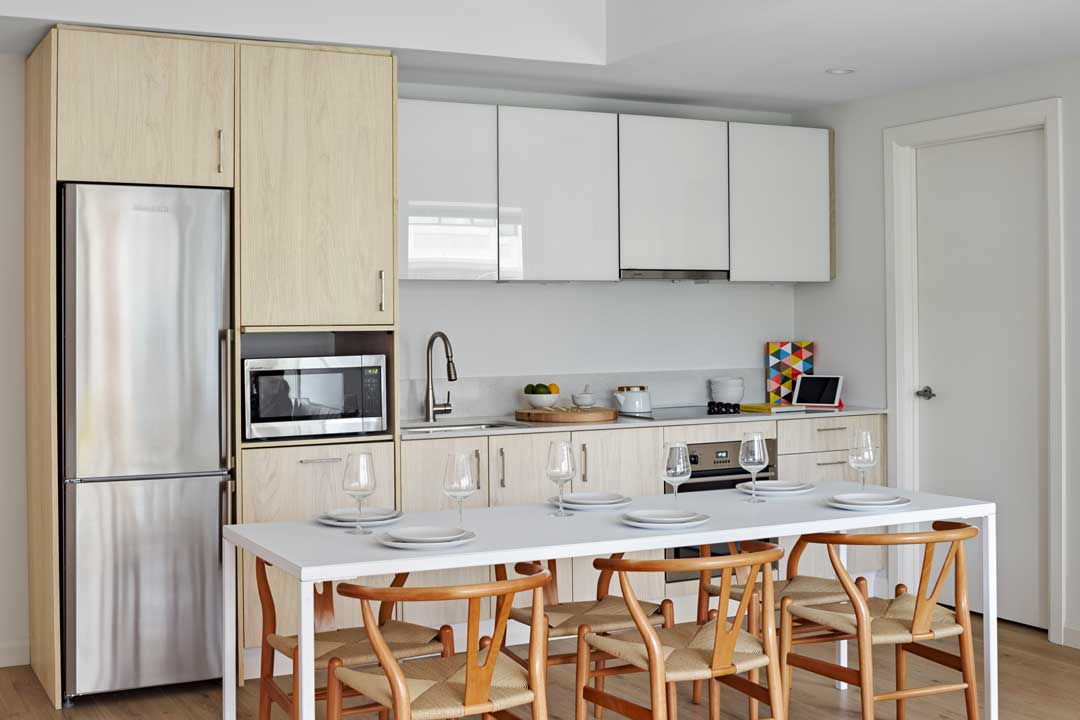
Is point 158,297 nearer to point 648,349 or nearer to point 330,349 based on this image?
point 330,349

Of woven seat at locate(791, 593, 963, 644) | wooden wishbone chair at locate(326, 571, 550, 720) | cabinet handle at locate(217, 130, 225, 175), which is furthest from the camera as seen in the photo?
cabinet handle at locate(217, 130, 225, 175)

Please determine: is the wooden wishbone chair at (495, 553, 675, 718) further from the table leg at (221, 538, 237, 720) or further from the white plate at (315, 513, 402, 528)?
the table leg at (221, 538, 237, 720)

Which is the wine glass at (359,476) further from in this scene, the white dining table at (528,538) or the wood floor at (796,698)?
the wood floor at (796,698)

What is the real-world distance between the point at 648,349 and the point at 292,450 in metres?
2.01

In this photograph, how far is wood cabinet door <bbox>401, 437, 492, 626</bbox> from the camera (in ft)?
15.0

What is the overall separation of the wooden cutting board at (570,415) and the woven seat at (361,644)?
1744 mm

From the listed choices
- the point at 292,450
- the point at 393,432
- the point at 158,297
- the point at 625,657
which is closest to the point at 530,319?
the point at 393,432

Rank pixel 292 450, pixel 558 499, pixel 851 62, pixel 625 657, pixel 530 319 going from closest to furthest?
pixel 625 657 → pixel 558 499 → pixel 292 450 → pixel 851 62 → pixel 530 319

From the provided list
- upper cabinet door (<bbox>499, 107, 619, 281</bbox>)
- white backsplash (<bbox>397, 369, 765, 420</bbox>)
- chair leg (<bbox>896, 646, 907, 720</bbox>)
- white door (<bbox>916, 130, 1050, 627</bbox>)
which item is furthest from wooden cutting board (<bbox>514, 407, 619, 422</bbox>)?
chair leg (<bbox>896, 646, 907, 720</bbox>)

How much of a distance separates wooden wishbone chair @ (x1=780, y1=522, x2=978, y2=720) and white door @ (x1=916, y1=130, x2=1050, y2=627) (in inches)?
61.9

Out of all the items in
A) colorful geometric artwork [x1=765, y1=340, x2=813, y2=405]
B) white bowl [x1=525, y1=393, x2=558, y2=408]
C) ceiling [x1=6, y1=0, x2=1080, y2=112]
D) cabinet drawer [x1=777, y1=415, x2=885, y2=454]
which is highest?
ceiling [x1=6, y1=0, x2=1080, y2=112]

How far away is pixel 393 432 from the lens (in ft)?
15.0

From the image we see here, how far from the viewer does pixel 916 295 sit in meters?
5.48

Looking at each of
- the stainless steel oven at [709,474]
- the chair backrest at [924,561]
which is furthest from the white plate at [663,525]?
the stainless steel oven at [709,474]
